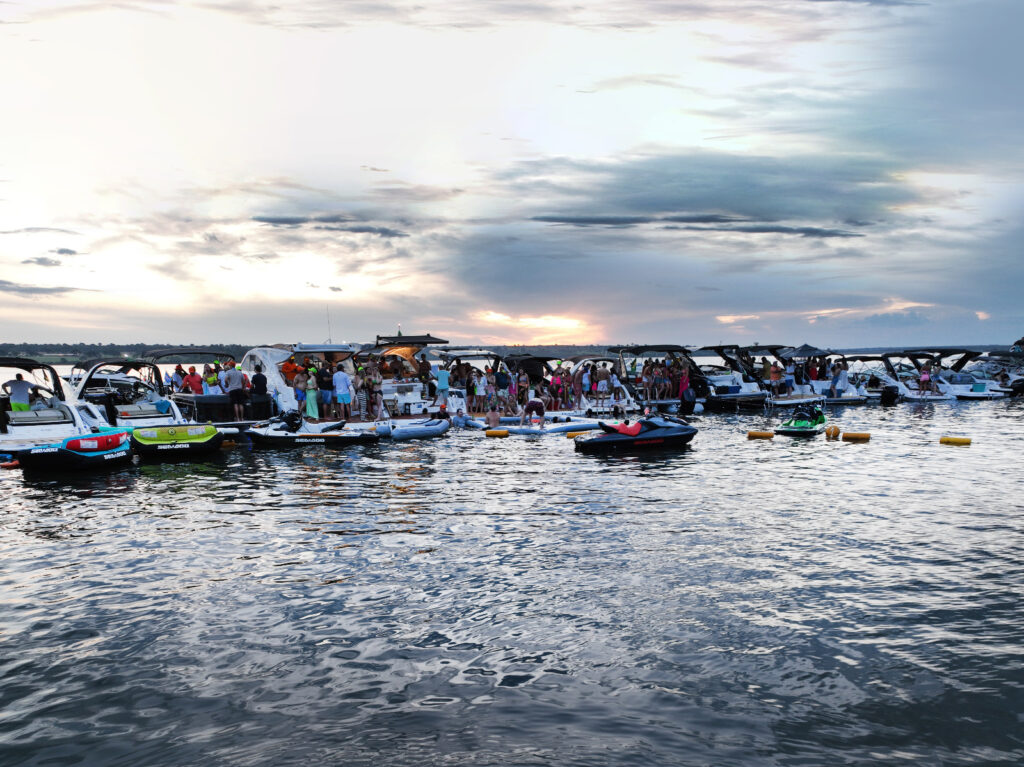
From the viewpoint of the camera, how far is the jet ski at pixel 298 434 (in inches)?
980

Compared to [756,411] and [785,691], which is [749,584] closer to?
[785,691]

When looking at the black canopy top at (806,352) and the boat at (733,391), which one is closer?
the boat at (733,391)

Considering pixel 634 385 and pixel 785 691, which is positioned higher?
pixel 634 385

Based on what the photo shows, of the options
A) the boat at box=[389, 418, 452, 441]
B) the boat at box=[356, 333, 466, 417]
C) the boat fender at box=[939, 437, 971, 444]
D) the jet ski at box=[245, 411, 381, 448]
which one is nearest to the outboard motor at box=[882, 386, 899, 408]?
the boat fender at box=[939, 437, 971, 444]

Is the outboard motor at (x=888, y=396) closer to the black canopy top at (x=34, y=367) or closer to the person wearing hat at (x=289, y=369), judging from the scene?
→ the person wearing hat at (x=289, y=369)

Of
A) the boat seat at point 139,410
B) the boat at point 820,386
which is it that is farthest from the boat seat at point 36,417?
the boat at point 820,386

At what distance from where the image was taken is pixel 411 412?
3105 centimetres

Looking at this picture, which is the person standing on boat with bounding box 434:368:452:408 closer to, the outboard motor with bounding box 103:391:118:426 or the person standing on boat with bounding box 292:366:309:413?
the person standing on boat with bounding box 292:366:309:413

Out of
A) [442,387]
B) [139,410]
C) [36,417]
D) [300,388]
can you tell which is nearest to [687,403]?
[442,387]

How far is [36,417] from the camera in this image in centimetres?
2228

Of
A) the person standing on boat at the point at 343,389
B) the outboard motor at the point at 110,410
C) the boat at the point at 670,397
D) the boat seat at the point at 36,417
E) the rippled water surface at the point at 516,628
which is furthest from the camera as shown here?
the boat at the point at 670,397

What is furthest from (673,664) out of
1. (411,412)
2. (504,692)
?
(411,412)

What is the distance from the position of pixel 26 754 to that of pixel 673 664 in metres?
5.74

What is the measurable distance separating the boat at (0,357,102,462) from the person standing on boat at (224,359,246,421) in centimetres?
471
